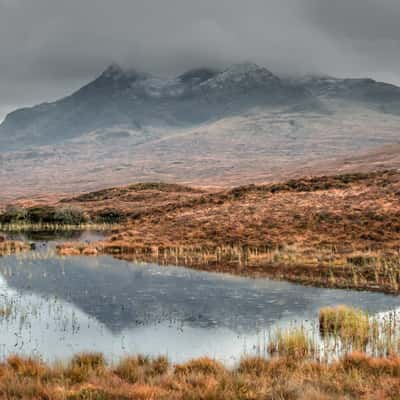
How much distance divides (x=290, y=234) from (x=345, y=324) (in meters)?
27.2

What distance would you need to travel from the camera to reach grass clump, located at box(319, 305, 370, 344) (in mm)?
17750

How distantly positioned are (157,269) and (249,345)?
17.7m

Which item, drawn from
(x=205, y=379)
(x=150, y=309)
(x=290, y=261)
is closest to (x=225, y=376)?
(x=205, y=379)

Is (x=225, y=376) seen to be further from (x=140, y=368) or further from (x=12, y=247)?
(x=12, y=247)

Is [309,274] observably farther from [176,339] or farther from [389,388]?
[389,388]

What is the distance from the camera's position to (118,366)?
14.4 metres

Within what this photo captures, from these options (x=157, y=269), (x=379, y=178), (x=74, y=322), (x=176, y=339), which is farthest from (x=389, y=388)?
(x=379, y=178)

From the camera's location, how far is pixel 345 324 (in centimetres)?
1895

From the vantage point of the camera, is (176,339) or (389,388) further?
(176,339)

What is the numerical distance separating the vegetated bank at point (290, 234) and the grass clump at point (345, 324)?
278 inches

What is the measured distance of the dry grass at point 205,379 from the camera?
37.7ft

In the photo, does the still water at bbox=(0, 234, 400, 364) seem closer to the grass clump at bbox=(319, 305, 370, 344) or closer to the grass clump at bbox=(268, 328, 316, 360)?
the grass clump at bbox=(268, 328, 316, 360)

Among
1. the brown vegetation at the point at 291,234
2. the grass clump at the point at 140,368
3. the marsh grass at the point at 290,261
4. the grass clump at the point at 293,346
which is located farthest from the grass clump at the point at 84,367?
the brown vegetation at the point at 291,234

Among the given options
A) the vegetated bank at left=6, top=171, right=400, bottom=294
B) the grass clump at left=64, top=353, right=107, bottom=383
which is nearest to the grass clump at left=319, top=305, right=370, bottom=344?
the vegetated bank at left=6, top=171, right=400, bottom=294
